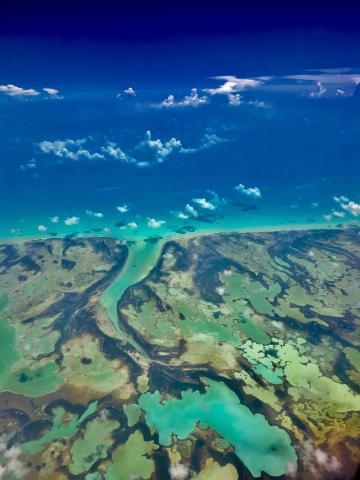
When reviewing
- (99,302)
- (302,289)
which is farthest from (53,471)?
(302,289)

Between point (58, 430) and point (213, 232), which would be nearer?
point (58, 430)

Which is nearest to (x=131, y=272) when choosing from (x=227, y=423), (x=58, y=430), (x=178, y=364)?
(x=178, y=364)

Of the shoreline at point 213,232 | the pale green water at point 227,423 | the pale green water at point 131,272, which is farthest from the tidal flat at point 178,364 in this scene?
the shoreline at point 213,232

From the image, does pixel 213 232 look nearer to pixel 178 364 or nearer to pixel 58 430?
pixel 178 364

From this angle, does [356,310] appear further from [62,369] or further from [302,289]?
[62,369]

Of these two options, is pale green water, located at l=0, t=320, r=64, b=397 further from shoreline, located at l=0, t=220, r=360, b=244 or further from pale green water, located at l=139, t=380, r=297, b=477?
shoreline, located at l=0, t=220, r=360, b=244
